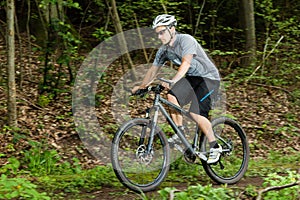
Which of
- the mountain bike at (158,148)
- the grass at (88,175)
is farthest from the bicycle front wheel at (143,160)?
the grass at (88,175)

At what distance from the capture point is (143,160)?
5.52 metres

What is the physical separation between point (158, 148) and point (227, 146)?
1.27 metres

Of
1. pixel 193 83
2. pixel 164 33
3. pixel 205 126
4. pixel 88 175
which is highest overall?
pixel 164 33

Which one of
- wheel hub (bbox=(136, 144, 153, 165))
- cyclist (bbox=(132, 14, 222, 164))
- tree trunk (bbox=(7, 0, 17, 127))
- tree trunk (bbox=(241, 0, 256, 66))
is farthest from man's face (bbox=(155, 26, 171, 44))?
tree trunk (bbox=(241, 0, 256, 66))

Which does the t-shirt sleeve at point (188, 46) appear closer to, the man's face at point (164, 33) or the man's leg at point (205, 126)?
the man's face at point (164, 33)

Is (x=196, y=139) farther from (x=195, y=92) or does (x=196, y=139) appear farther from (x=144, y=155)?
(x=144, y=155)

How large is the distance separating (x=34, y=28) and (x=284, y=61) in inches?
278

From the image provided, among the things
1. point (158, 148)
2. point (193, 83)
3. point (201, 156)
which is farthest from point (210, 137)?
point (158, 148)

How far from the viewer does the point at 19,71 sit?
1066 centimetres

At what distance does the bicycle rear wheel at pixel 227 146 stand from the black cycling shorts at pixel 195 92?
411 mm

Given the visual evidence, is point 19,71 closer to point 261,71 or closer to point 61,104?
point 61,104

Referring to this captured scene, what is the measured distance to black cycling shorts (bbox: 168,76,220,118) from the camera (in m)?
5.95

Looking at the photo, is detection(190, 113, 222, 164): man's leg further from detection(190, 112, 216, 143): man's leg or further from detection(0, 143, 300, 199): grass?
detection(0, 143, 300, 199): grass

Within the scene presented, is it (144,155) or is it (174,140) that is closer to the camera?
(144,155)
